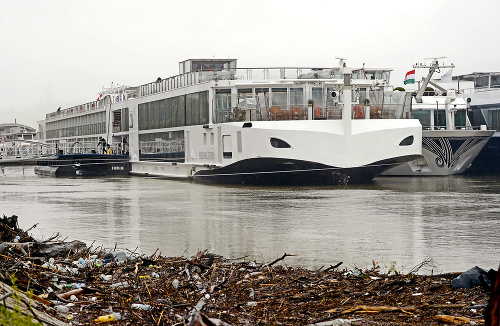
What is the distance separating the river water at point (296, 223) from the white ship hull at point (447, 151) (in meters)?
9.19

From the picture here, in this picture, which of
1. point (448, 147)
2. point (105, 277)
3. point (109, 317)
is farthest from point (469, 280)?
point (448, 147)

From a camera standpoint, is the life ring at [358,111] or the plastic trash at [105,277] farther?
the life ring at [358,111]

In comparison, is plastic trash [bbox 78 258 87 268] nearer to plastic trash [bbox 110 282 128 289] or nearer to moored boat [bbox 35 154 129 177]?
plastic trash [bbox 110 282 128 289]

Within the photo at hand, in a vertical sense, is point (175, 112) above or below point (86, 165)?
above

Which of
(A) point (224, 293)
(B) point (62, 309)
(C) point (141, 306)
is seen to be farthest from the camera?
(A) point (224, 293)

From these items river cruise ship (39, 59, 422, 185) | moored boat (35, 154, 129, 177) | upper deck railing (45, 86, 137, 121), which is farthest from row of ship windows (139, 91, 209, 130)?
upper deck railing (45, 86, 137, 121)

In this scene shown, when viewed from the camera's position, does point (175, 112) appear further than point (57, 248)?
Yes

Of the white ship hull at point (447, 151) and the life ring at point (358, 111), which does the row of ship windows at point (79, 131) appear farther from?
the life ring at point (358, 111)

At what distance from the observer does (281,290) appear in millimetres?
6480

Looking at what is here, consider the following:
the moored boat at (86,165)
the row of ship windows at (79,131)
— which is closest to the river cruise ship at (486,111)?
the moored boat at (86,165)

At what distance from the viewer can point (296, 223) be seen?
44.0 feet

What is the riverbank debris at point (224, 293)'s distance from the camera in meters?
5.37

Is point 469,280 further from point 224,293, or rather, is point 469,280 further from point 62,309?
point 62,309

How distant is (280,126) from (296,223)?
11800 mm
